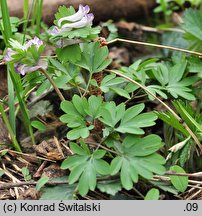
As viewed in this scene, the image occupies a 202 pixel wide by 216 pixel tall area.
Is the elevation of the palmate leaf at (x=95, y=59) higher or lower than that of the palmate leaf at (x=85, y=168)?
higher

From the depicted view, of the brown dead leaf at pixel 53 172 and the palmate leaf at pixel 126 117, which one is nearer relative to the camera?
the palmate leaf at pixel 126 117

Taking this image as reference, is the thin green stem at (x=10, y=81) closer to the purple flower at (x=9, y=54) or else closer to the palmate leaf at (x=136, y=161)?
the purple flower at (x=9, y=54)

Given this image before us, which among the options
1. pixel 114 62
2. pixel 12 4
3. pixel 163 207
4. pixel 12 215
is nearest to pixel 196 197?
pixel 163 207

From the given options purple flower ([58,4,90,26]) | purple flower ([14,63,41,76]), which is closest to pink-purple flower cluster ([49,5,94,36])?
purple flower ([58,4,90,26])

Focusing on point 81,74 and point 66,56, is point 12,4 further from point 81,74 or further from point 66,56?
point 66,56

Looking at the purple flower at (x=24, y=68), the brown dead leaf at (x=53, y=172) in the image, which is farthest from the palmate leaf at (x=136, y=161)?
the purple flower at (x=24, y=68)

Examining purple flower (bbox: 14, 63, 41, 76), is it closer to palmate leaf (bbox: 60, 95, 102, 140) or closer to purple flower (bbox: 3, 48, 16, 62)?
purple flower (bbox: 3, 48, 16, 62)
